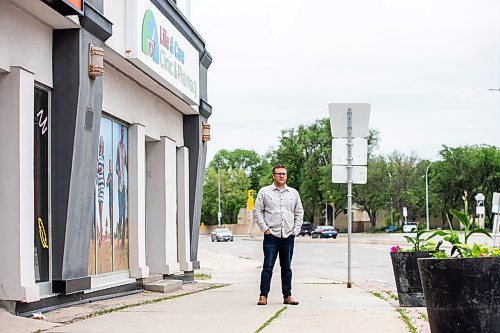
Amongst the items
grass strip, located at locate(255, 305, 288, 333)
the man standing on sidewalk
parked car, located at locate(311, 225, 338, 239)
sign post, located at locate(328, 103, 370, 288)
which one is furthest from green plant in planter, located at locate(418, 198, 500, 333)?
parked car, located at locate(311, 225, 338, 239)

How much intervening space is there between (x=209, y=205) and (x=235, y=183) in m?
5.61

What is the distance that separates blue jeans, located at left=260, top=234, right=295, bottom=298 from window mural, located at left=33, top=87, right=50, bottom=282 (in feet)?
8.96

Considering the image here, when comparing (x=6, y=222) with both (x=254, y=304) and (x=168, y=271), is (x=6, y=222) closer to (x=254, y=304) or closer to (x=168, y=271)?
(x=254, y=304)

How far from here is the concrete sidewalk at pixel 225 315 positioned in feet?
26.1

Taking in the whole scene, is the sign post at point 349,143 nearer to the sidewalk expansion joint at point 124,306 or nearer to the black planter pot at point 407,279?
the sidewalk expansion joint at point 124,306

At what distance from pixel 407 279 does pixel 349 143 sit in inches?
183

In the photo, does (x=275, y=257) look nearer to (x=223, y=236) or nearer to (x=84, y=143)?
(x=84, y=143)

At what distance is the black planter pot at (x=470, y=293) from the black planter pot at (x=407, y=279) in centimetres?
353

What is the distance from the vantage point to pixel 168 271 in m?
15.4

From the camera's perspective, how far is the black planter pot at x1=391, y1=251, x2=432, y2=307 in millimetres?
9945

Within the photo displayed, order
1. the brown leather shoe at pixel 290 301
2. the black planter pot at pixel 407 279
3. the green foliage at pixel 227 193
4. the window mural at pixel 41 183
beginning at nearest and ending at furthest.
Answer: the window mural at pixel 41 183 < the black planter pot at pixel 407 279 < the brown leather shoe at pixel 290 301 < the green foliage at pixel 227 193

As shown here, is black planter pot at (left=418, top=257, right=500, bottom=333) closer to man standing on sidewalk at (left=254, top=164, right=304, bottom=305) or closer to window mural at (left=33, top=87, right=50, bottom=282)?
man standing on sidewalk at (left=254, top=164, right=304, bottom=305)

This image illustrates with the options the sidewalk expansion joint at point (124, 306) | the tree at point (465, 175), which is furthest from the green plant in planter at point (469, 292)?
the tree at point (465, 175)

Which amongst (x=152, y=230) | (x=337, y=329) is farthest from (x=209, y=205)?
(x=337, y=329)
